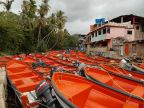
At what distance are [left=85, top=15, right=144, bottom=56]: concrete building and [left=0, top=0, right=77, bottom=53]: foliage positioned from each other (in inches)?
383

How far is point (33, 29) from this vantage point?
37906mm

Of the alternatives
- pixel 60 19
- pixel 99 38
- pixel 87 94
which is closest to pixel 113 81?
pixel 87 94

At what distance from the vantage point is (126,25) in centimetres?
3203

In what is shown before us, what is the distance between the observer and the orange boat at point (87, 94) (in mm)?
5438

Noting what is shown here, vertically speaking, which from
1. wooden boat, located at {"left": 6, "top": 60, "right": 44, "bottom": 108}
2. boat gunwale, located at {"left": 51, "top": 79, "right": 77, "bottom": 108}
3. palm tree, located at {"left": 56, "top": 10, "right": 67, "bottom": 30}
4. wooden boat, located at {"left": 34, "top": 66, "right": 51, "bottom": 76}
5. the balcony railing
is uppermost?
palm tree, located at {"left": 56, "top": 10, "right": 67, "bottom": 30}

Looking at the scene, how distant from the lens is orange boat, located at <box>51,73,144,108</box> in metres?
5.44

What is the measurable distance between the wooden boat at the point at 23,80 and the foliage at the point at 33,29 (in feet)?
58.5

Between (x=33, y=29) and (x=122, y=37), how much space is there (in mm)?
16430

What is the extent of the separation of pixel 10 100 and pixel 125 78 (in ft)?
15.8

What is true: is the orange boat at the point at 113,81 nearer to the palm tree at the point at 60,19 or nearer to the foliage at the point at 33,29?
the foliage at the point at 33,29

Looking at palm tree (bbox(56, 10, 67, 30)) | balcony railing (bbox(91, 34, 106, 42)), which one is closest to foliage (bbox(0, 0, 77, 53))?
palm tree (bbox(56, 10, 67, 30))

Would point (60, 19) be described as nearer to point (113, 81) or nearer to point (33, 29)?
point (33, 29)

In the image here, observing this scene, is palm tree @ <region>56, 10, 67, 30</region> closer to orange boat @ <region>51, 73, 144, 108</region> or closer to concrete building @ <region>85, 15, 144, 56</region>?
concrete building @ <region>85, 15, 144, 56</region>

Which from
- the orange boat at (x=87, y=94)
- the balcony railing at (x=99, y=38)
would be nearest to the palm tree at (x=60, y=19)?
the balcony railing at (x=99, y=38)
